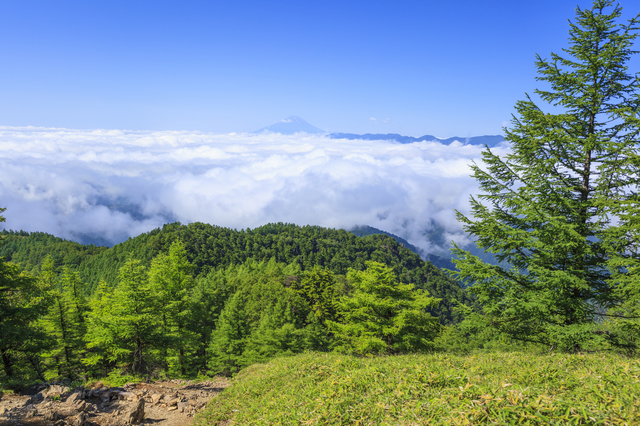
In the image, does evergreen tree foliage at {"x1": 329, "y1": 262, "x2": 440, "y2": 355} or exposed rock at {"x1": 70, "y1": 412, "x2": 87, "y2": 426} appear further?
evergreen tree foliage at {"x1": 329, "y1": 262, "x2": 440, "y2": 355}

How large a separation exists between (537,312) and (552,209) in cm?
321

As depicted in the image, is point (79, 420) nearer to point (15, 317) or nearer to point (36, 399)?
point (36, 399)

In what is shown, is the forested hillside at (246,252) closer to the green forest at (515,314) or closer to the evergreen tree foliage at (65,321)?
the evergreen tree foliage at (65,321)

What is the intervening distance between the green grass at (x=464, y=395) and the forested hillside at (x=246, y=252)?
113857 millimetres

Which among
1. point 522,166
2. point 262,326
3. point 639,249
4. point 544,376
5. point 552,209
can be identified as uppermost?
point 522,166

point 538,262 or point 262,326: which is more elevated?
point 538,262

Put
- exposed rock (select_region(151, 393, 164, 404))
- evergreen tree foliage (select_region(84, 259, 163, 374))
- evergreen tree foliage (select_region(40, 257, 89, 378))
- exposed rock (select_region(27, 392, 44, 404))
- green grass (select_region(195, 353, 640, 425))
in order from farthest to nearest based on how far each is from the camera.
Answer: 1. evergreen tree foliage (select_region(40, 257, 89, 378))
2. evergreen tree foliage (select_region(84, 259, 163, 374))
3. exposed rock (select_region(151, 393, 164, 404))
4. exposed rock (select_region(27, 392, 44, 404))
5. green grass (select_region(195, 353, 640, 425))

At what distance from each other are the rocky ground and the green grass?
3.26 m

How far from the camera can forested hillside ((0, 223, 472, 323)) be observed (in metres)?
127

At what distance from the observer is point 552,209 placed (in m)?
9.59

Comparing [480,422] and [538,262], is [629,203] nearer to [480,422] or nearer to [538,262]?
[538,262]

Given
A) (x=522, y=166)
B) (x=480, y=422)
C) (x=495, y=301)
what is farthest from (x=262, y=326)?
(x=480, y=422)

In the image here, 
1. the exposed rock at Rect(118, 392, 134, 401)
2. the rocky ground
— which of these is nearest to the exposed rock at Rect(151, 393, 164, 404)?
the rocky ground

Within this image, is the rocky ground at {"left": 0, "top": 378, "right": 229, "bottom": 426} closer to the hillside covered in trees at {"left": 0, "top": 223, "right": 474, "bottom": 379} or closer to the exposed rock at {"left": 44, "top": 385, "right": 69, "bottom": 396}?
the exposed rock at {"left": 44, "top": 385, "right": 69, "bottom": 396}
